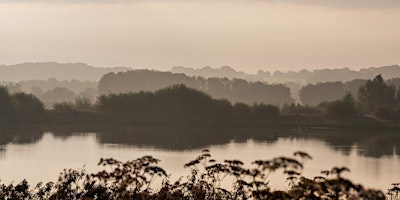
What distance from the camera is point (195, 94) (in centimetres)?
11006

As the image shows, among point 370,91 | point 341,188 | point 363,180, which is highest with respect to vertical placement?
point 370,91

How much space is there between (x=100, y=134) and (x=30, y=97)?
24978mm

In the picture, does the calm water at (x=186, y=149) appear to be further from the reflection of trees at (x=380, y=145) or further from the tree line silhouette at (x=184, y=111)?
the tree line silhouette at (x=184, y=111)

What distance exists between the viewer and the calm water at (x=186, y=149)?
142 feet

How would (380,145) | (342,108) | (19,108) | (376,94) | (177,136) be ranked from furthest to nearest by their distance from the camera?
(376,94) < (342,108) < (19,108) < (177,136) < (380,145)

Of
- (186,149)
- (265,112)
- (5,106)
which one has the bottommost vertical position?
(186,149)

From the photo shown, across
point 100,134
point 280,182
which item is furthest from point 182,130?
point 280,182

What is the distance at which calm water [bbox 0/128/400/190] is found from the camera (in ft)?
142

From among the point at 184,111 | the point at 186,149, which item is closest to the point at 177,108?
the point at 184,111

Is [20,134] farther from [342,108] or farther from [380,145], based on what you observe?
[342,108]

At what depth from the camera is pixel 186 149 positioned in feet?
207

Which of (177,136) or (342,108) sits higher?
(342,108)

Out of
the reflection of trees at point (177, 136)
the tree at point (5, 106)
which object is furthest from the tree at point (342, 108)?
the tree at point (5, 106)

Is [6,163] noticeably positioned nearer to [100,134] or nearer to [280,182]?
[280,182]
